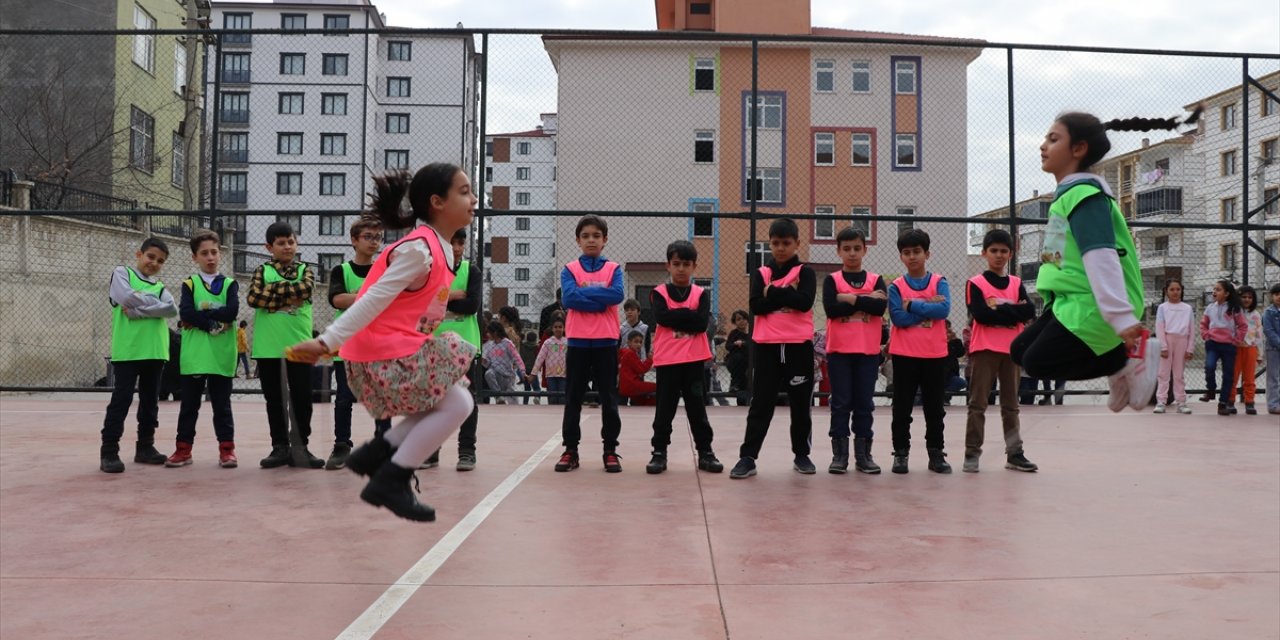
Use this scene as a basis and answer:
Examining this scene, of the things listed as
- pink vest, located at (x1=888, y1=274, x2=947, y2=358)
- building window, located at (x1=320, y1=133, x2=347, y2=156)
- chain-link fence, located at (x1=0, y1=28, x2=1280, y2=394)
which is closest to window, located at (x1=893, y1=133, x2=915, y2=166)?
chain-link fence, located at (x1=0, y1=28, x2=1280, y2=394)

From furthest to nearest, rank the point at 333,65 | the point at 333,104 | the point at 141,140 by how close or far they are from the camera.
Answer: the point at 141,140
the point at 333,65
the point at 333,104

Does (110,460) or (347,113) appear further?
(347,113)

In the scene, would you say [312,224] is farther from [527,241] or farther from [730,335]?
[730,335]

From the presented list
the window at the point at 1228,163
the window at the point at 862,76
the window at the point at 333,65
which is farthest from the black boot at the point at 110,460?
the window at the point at 1228,163

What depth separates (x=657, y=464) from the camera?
735 cm

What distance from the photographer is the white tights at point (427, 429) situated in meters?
3.36

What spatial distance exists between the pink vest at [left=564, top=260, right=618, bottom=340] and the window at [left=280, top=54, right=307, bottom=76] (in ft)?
26.5

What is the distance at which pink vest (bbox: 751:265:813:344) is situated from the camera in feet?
23.9

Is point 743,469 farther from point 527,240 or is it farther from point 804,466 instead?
point 527,240

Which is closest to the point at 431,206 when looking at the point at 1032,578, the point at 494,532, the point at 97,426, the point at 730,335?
the point at 494,532

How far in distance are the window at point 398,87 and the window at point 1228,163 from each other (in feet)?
32.4

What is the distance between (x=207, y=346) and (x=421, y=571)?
3650mm

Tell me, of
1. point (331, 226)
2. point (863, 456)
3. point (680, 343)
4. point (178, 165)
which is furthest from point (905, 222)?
point (178, 165)

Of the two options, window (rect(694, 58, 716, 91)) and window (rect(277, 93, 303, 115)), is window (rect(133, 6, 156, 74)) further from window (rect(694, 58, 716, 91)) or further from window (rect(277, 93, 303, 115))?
window (rect(694, 58, 716, 91))
